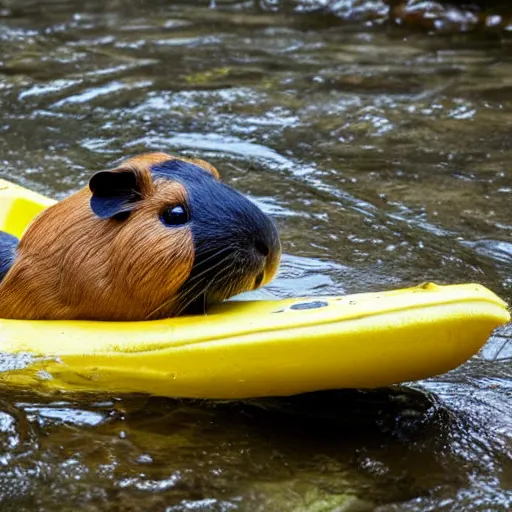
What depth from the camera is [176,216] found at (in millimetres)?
3207

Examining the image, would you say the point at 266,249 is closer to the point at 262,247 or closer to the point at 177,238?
the point at 262,247

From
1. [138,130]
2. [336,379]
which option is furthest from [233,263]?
[138,130]

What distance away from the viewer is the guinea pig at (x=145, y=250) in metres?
3.15

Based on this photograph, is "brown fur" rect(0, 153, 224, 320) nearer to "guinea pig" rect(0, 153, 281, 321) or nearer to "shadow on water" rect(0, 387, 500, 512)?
"guinea pig" rect(0, 153, 281, 321)

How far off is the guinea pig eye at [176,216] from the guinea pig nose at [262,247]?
25 centimetres

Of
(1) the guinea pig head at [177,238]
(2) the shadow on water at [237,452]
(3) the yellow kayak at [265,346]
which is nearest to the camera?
(2) the shadow on water at [237,452]

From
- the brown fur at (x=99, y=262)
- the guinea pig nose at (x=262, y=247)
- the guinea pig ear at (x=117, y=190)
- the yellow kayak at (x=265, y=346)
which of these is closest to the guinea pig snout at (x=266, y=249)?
the guinea pig nose at (x=262, y=247)

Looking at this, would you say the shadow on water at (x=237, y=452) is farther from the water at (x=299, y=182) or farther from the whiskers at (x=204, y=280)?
Answer: the whiskers at (x=204, y=280)

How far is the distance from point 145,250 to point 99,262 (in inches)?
7.4

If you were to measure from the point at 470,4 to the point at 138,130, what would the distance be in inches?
186

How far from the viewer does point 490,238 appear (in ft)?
16.1

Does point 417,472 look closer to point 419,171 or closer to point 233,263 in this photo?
point 233,263

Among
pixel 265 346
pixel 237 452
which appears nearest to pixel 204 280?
pixel 265 346

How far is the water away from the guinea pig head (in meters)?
0.42
